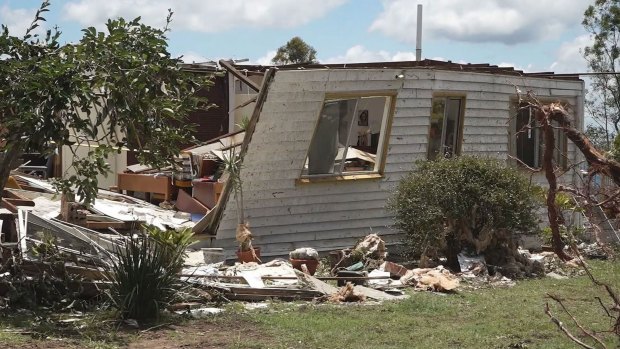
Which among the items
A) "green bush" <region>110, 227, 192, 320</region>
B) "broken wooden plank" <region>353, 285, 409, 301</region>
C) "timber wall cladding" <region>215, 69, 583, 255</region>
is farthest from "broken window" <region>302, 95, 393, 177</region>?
"green bush" <region>110, 227, 192, 320</region>

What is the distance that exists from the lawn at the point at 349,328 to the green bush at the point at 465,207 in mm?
2238

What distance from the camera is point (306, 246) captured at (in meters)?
14.1

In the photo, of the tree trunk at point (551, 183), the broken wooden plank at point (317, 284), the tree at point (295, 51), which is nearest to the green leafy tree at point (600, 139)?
Answer: the tree trunk at point (551, 183)

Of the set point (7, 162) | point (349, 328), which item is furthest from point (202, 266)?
point (7, 162)

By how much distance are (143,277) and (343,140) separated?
5.93 m

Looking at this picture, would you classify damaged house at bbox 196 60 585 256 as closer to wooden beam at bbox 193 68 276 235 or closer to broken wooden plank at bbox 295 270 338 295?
wooden beam at bbox 193 68 276 235

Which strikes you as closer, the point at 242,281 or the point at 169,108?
the point at 169,108

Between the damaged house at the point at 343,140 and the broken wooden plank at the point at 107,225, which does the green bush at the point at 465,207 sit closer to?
the damaged house at the point at 343,140

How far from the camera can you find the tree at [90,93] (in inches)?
300

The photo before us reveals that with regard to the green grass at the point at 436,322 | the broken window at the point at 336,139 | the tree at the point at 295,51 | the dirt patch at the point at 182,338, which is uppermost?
the tree at the point at 295,51

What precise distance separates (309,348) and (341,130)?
659 cm

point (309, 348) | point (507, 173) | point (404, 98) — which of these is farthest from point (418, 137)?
point (309, 348)

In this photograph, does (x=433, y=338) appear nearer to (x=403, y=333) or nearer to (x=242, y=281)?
(x=403, y=333)

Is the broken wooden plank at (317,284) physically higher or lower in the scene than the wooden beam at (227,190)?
lower
